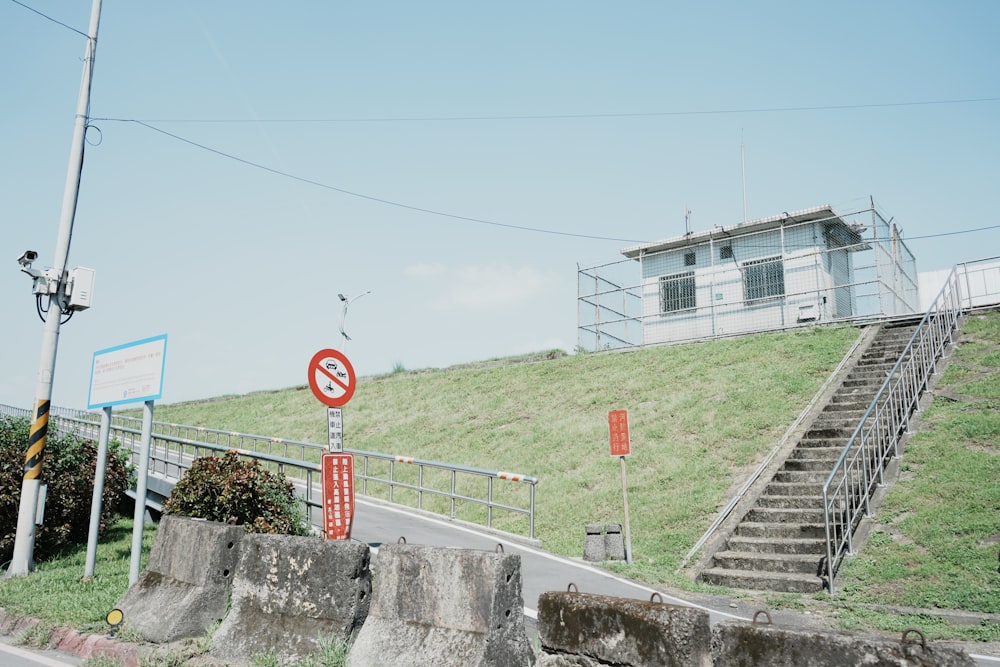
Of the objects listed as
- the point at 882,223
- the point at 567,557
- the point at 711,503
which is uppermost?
the point at 882,223

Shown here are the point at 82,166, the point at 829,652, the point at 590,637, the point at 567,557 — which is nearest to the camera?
the point at 829,652

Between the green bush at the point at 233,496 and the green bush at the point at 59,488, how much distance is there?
10.8 feet

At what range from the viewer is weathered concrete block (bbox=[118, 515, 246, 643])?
6.62 m

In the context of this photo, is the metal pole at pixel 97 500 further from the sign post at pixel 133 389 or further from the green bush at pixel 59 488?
the green bush at pixel 59 488

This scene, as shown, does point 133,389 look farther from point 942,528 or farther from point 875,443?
point 875,443

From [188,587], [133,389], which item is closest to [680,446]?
[133,389]

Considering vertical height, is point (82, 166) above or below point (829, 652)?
above

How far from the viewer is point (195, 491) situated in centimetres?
928

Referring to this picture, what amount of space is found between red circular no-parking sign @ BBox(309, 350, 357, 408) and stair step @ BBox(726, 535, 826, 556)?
23.9 ft

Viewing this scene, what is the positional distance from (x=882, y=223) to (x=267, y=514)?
71.1 feet

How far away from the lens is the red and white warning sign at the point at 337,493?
8070 millimetres

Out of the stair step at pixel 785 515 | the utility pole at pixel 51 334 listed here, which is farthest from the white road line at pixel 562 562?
the utility pole at pixel 51 334

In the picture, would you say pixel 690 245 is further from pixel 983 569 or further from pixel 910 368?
pixel 983 569

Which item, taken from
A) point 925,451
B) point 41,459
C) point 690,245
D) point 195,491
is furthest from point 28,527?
point 690,245
